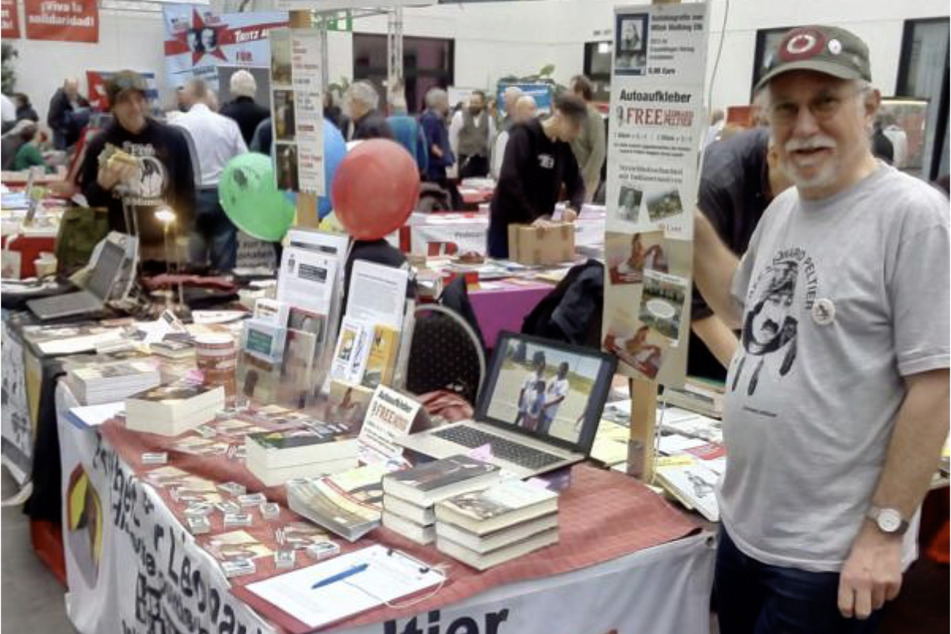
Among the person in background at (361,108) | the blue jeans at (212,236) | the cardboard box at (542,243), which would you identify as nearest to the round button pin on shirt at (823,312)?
the cardboard box at (542,243)

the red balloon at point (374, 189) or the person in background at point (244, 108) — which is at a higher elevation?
the person in background at point (244, 108)

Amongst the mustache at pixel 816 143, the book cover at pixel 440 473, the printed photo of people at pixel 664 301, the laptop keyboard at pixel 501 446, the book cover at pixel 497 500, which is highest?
the mustache at pixel 816 143

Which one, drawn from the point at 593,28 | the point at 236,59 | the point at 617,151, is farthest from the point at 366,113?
the point at 593,28

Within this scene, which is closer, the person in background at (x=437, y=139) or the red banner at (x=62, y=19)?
the red banner at (x=62, y=19)

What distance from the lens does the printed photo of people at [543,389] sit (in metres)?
1.89

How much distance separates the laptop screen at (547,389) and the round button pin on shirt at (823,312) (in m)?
0.54

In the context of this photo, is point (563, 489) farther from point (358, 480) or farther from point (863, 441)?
point (863, 441)

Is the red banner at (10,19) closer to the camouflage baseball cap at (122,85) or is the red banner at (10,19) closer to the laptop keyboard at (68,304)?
the camouflage baseball cap at (122,85)

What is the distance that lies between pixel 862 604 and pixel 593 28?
48.0 ft

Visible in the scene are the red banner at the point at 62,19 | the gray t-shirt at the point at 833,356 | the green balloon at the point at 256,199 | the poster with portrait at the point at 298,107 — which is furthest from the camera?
the red banner at the point at 62,19

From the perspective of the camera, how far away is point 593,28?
15.1 metres

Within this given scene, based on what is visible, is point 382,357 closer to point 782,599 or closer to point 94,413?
point 94,413

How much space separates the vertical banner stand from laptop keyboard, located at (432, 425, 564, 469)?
25cm

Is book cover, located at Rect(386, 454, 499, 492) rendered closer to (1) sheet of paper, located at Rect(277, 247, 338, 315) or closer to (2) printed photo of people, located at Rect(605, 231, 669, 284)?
(2) printed photo of people, located at Rect(605, 231, 669, 284)
